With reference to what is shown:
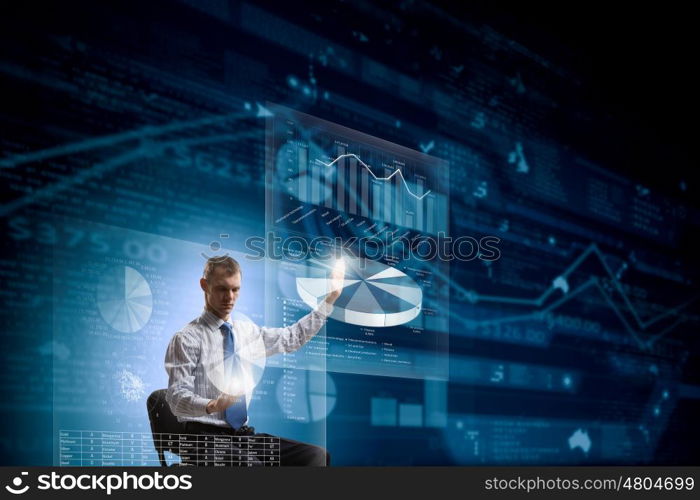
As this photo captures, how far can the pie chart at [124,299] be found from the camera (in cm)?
251

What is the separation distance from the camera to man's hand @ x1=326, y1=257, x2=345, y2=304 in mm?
3150

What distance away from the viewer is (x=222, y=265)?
2.80 meters

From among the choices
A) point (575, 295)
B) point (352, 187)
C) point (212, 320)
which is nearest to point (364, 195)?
point (352, 187)

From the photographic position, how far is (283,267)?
3.00 metres

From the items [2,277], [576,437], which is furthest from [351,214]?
[576,437]

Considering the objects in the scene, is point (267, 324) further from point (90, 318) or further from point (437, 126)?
point (437, 126)

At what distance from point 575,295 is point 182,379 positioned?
2414 millimetres

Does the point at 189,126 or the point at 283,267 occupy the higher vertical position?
the point at 189,126

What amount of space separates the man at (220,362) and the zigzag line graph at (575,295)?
3.51 feet

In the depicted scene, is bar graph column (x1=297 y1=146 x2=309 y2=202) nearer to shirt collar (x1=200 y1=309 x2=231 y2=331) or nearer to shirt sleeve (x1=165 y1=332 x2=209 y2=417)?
shirt collar (x1=200 y1=309 x2=231 y2=331)

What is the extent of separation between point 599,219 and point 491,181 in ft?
3.15

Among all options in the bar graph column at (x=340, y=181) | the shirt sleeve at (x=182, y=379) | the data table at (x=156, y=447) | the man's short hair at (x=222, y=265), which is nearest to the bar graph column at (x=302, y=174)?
the bar graph column at (x=340, y=181)

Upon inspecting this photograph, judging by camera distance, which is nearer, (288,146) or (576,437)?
(288,146)

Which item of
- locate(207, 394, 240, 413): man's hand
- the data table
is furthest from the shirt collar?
the data table
